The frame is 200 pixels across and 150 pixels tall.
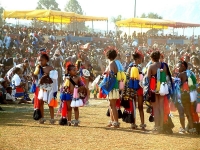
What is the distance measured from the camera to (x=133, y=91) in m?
11.6

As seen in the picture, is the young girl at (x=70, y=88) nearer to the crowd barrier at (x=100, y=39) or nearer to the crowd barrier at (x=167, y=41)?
the crowd barrier at (x=100, y=39)

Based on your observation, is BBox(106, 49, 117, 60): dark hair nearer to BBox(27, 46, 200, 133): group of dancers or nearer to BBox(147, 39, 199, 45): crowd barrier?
BBox(27, 46, 200, 133): group of dancers

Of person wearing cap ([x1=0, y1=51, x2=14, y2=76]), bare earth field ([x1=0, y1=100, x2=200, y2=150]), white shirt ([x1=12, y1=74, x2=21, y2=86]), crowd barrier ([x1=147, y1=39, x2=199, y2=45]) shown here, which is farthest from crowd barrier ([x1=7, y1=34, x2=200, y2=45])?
bare earth field ([x1=0, y1=100, x2=200, y2=150])

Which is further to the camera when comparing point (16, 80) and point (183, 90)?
point (16, 80)

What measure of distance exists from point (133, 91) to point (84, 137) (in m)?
2.06

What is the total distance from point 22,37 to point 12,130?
20.7 metres

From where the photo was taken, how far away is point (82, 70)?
15.4 meters

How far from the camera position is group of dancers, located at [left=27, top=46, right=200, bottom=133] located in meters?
11.1

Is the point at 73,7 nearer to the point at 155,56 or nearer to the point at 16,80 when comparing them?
the point at 16,80

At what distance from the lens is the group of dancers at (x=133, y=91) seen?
1110 cm

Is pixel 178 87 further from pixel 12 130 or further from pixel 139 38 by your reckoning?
pixel 139 38

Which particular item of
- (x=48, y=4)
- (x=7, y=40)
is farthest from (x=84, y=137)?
(x=48, y=4)

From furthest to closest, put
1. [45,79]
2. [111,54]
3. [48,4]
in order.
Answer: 1. [48,4]
2. [45,79]
3. [111,54]

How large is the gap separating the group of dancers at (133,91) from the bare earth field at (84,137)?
35 centimetres
